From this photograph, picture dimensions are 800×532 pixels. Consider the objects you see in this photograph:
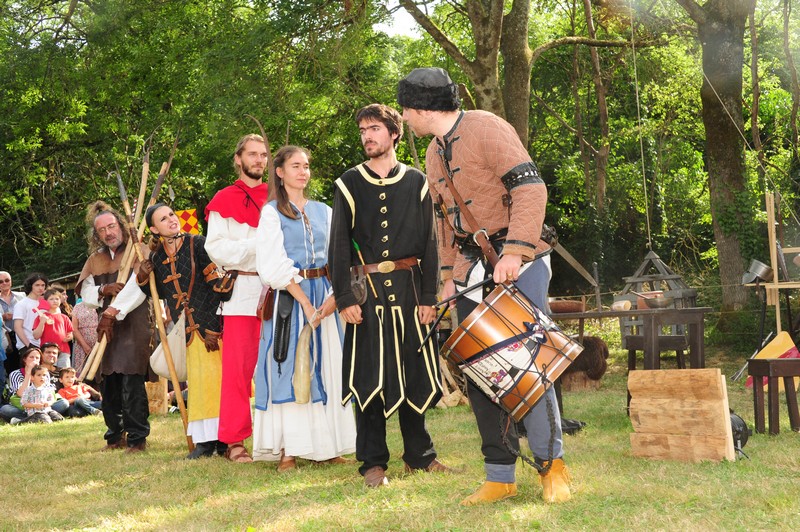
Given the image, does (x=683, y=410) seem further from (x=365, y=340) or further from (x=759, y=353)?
(x=759, y=353)

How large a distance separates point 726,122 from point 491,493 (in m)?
10.2

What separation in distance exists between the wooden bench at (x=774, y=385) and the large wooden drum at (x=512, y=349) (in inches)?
105

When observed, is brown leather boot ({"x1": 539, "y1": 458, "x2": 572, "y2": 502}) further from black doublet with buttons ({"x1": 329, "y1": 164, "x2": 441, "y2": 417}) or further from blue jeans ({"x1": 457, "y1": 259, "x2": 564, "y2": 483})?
black doublet with buttons ({"x1": 329, "y1": 164, "x2": 441, "y2": 417})

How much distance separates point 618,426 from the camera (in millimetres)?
6586

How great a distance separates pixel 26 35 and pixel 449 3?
25.8ft

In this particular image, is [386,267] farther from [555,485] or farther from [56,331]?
[56,331]

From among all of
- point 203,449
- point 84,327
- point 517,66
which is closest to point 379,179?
point 203,449

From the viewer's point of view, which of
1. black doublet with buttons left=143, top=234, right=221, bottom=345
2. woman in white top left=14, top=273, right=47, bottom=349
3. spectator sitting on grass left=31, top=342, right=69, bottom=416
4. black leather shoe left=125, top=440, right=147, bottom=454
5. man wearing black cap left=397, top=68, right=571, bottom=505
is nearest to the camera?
man wearing black cap left=397, top=68, right=571, bottom=505

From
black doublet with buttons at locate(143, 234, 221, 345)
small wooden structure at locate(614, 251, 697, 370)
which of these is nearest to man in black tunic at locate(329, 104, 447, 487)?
black doublet with buttons at locate(143, 234, 221, 345)

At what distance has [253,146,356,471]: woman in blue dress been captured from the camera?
18.0ft

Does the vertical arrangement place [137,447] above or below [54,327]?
below

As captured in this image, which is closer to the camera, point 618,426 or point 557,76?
point 618,426

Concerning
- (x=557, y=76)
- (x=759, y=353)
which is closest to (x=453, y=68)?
(x=557, y=76)

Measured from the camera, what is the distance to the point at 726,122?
12945 millimetres
